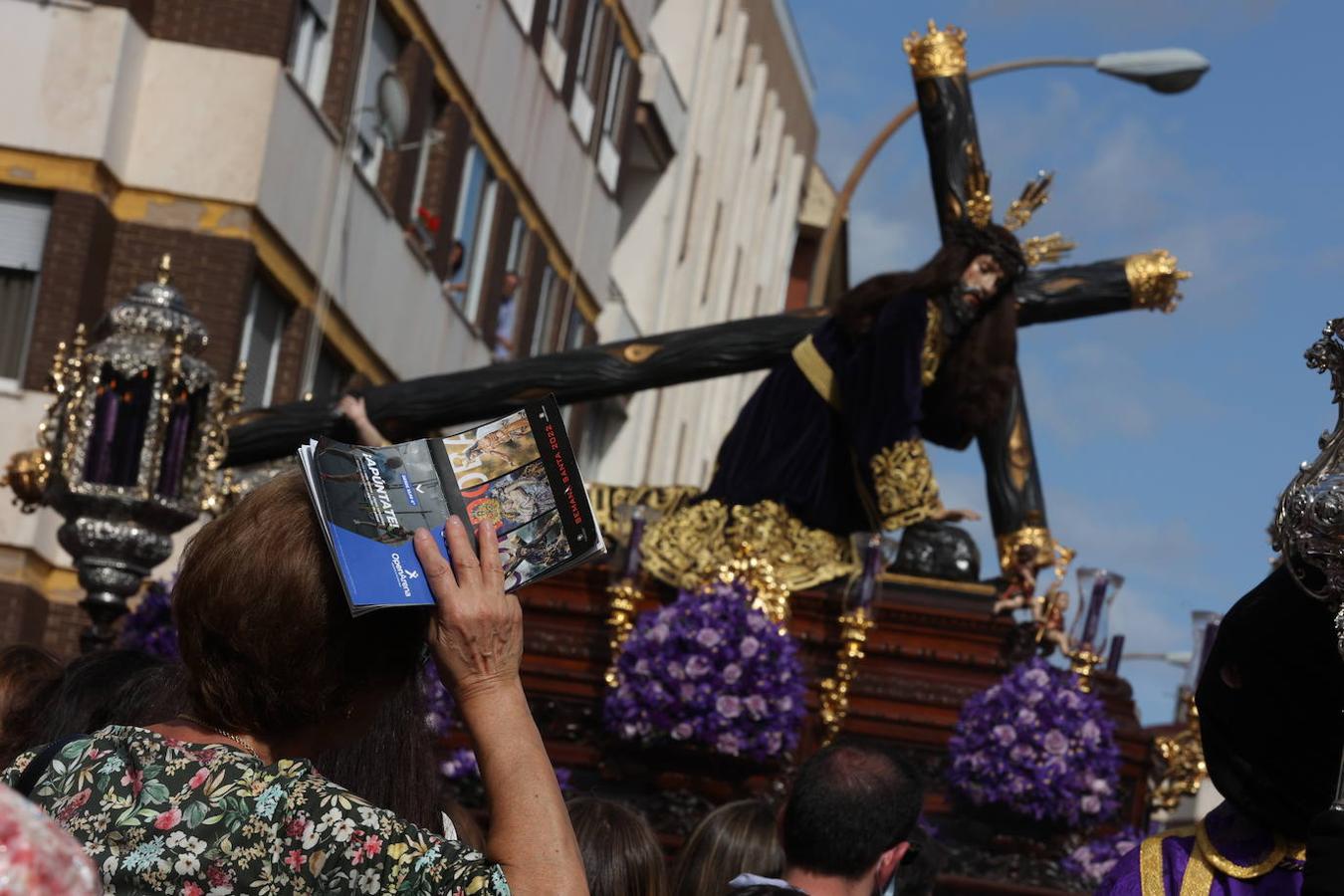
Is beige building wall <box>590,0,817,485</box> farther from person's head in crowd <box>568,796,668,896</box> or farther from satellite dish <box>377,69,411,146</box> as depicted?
person's head in crowd <box>568,796,668,896</box>

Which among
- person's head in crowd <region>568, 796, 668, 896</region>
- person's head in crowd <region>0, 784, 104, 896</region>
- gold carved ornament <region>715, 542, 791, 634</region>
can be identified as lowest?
person's head in crowd <region>0, 784, 104, 896</region>

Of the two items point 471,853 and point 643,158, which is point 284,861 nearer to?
point 471,853

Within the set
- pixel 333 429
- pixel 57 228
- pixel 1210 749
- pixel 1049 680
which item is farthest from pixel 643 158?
pixel 1210 749

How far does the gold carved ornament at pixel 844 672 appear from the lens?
9.52 m

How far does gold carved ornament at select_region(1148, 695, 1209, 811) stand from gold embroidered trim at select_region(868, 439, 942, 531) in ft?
4.27

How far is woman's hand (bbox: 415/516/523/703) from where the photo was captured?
3.42 m

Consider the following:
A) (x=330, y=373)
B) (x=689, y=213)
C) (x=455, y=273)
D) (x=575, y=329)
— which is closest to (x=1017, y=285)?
(x=330, y=373)

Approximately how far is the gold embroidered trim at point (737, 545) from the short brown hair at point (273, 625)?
621 cm

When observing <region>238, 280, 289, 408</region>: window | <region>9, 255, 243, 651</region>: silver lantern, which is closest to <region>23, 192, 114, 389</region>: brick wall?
<region>238, 280, 289, 408</region>: window

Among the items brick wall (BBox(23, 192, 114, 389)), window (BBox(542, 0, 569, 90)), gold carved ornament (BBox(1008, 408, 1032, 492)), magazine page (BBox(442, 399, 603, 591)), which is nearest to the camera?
magazine page (BBox(442, 399, 603, 591))

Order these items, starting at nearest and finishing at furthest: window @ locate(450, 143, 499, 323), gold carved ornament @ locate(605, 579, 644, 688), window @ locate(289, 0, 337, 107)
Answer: gold carved ornament @ locate(605, 579, 644, 688) → window @ locate(289, 0, 337, 107) → window @ locate(450, 143, 499, 323)

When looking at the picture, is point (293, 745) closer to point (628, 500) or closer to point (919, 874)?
point (919, 874)

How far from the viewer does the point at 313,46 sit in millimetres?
21875

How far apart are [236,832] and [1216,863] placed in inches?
63.5
